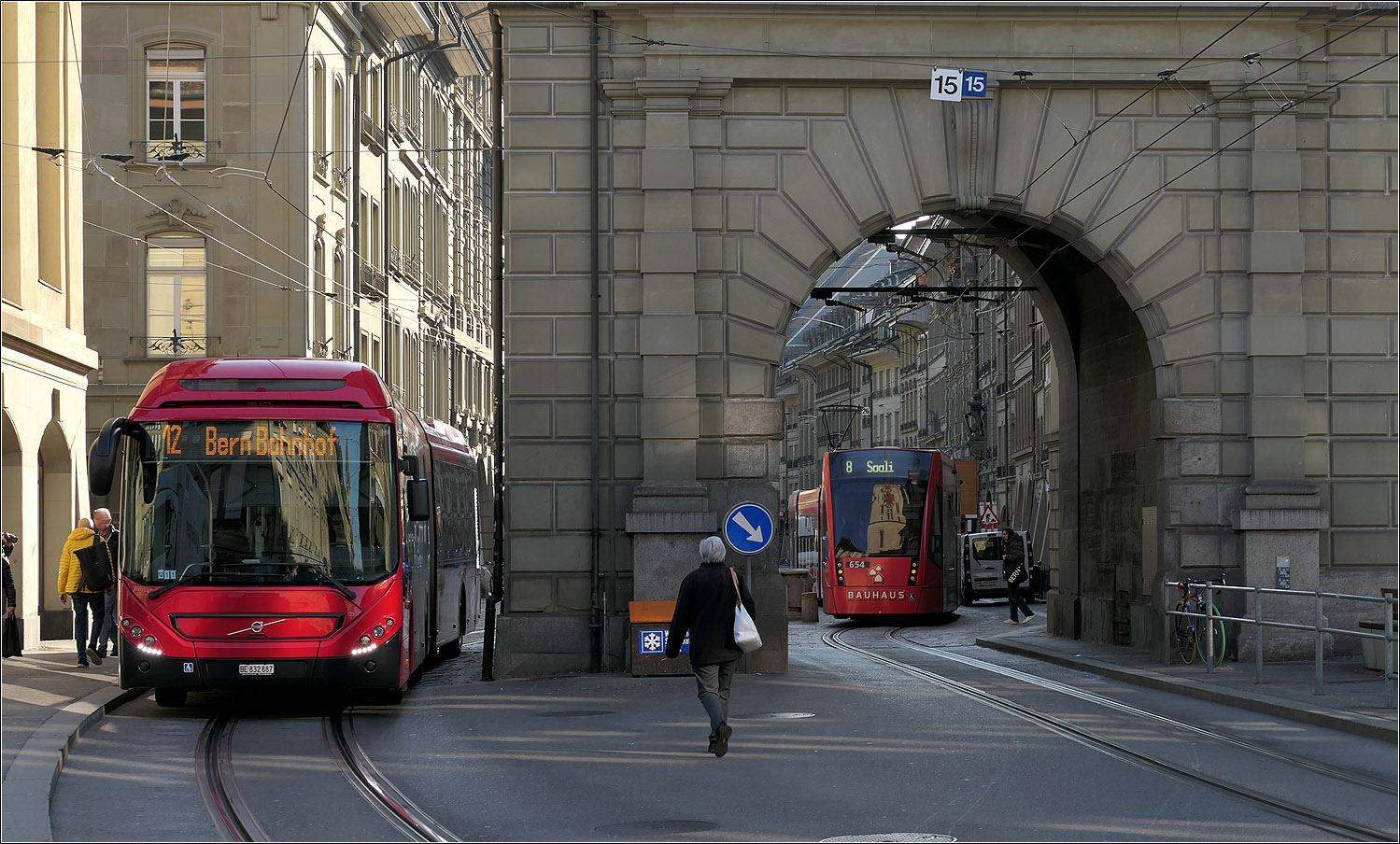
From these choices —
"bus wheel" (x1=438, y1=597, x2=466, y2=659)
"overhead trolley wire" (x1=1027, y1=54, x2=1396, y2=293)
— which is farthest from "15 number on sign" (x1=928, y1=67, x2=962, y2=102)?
"bus wheel" (x1=438, y1=597, x2=466, y2=659)

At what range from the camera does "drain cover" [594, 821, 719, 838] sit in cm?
1004

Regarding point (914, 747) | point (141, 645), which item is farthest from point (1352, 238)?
point (141, 645)

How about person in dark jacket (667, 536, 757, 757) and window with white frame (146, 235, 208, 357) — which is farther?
window with white frame (146, 235, 208, 357)

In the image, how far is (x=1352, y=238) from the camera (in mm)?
22266

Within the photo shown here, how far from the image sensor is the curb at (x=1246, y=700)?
1430 centimetres

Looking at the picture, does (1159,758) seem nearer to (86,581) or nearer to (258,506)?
(258,506)

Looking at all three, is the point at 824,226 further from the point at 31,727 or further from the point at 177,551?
the point at 31,727

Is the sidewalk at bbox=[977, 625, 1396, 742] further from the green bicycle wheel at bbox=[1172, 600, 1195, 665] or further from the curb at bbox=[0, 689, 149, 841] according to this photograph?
the curb at bbox=[0, 689, 149, 841]

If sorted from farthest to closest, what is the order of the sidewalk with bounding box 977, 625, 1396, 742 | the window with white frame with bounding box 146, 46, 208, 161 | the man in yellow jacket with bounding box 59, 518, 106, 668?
the window with white frame with bounding box 146, 46, 208, 161, the man in yellow jacket with bounding box 59, 518, 106, 668, the sidewalk with bounding box 977, 625, 1396, 742

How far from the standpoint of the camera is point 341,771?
1288cm

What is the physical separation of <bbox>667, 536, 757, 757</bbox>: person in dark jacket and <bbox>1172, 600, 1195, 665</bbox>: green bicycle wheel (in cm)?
905

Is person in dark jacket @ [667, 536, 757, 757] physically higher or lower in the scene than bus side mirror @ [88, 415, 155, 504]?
lower

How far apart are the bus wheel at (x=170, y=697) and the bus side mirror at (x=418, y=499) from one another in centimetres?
293

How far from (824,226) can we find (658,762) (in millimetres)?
10203
